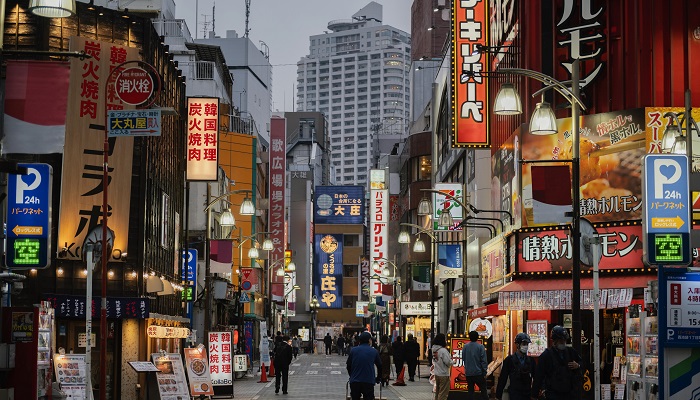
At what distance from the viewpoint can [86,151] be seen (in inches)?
1219

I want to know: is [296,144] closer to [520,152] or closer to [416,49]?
[416,49]

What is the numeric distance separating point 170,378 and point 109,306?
362 cm

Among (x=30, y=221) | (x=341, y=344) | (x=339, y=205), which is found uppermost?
(x=339, y=205)

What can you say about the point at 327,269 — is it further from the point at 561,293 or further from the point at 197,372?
the point at 561,293

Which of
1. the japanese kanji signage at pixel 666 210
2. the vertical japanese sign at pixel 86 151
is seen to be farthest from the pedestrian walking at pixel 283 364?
the japanese kanji signage at pixel 666 210

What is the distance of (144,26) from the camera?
3328cm

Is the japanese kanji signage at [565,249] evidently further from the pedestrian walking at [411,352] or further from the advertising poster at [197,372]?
the pedestrian walking at [411,352]

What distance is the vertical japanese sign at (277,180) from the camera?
303ft

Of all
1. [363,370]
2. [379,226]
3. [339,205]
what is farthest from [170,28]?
[339,205]

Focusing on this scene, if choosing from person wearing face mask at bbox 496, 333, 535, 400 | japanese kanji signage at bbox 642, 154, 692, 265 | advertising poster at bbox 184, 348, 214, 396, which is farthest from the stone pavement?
japanese kanji signage at bbox 642, 154, 692, 265

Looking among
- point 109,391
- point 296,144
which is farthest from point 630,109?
point 296,144

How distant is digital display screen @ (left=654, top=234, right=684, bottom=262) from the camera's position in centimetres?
1950

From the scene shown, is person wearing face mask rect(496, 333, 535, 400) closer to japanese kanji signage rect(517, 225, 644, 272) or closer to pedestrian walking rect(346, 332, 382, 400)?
pedestrian walking rect(346, 332, 382, 400)

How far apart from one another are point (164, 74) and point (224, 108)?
116ft
